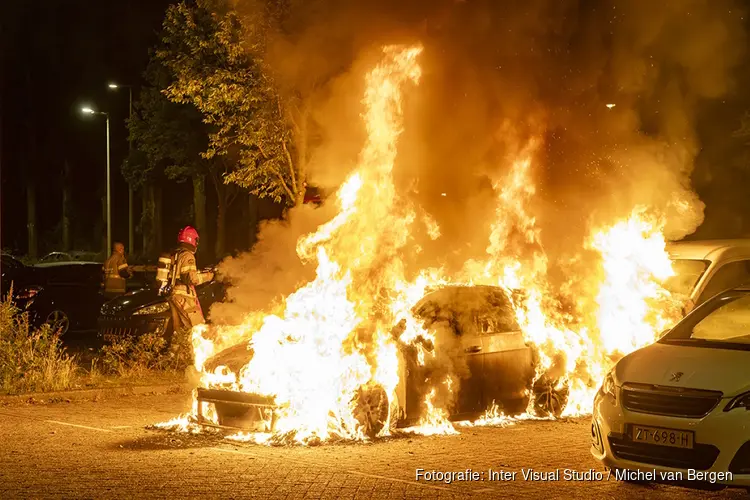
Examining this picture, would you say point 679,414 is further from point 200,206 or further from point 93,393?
point 200,206

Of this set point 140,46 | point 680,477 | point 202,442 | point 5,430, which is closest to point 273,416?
point 202,442

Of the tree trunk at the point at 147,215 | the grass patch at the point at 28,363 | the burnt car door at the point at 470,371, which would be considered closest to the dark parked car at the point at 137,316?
the grass patch at the point at 28,363

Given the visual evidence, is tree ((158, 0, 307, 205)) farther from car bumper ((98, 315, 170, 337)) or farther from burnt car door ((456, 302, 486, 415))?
burnt car door ((456, 302, 486, 415))

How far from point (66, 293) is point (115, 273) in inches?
80.7

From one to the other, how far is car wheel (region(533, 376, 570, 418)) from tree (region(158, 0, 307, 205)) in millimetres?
8852

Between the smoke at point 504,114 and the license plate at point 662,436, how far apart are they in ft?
17.7

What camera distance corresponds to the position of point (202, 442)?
8.77 metres

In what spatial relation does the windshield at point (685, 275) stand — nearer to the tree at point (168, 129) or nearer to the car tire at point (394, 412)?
the car tire at point (394, 412)

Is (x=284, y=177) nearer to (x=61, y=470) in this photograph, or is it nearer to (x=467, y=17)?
(x=467, y=17)

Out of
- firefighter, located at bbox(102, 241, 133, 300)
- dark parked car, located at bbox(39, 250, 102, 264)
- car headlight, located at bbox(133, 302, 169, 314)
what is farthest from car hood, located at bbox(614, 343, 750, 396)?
dark parked car, located at bbox(39, 250, 102, 264)

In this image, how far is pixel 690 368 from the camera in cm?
674

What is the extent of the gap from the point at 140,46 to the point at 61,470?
3802 cm

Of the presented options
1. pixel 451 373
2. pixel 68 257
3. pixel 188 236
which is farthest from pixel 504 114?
pixel 68 257

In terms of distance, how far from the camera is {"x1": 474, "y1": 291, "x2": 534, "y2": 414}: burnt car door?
955 centimetres
